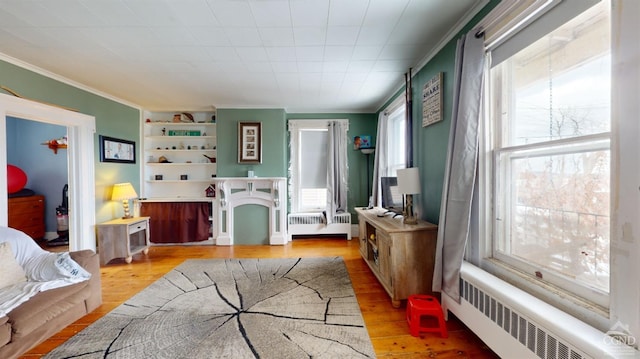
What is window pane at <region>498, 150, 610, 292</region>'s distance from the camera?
1.13m

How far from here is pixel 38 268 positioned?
204cm

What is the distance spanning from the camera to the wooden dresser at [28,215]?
3949 millimetres

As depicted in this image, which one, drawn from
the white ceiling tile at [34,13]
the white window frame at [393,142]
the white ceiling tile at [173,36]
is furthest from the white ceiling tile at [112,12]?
the white window frame at [393,142]

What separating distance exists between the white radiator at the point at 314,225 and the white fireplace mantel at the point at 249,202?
0.72 feet

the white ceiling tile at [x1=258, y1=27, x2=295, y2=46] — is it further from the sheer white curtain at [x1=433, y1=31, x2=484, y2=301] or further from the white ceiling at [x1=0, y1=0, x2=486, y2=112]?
the sheer white curtain at [x1=433, y1=31, x2=484, y2=301]

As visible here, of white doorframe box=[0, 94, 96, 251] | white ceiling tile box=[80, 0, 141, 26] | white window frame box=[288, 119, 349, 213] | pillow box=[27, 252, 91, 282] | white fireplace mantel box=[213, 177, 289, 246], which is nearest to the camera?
white ceiling tile box=[80, 0, 141, 26]

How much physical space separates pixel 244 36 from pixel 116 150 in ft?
10.4

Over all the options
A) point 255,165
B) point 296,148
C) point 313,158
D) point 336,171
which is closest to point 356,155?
point 336,171

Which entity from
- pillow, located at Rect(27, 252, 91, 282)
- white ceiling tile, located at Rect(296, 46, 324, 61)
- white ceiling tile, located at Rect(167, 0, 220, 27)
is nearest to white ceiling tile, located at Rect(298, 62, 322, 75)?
white ceiling tile, located at Rect(296, 46, 324, 61)

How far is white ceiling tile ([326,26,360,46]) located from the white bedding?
9.86 feet

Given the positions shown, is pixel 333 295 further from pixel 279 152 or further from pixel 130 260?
pixel 130 260

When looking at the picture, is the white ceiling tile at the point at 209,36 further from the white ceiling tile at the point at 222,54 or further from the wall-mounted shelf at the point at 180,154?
the wall-mounted shelf at the point at 180,154

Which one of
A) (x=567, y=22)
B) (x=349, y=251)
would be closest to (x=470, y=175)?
(x=567, y=22)

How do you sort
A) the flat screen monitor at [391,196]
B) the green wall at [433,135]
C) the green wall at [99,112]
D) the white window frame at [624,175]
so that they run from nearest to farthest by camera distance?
the white window frame at [624,175]
the green wall at [433,135]
the green wall at [99,112]
the flat screen monitor at [391,196]
